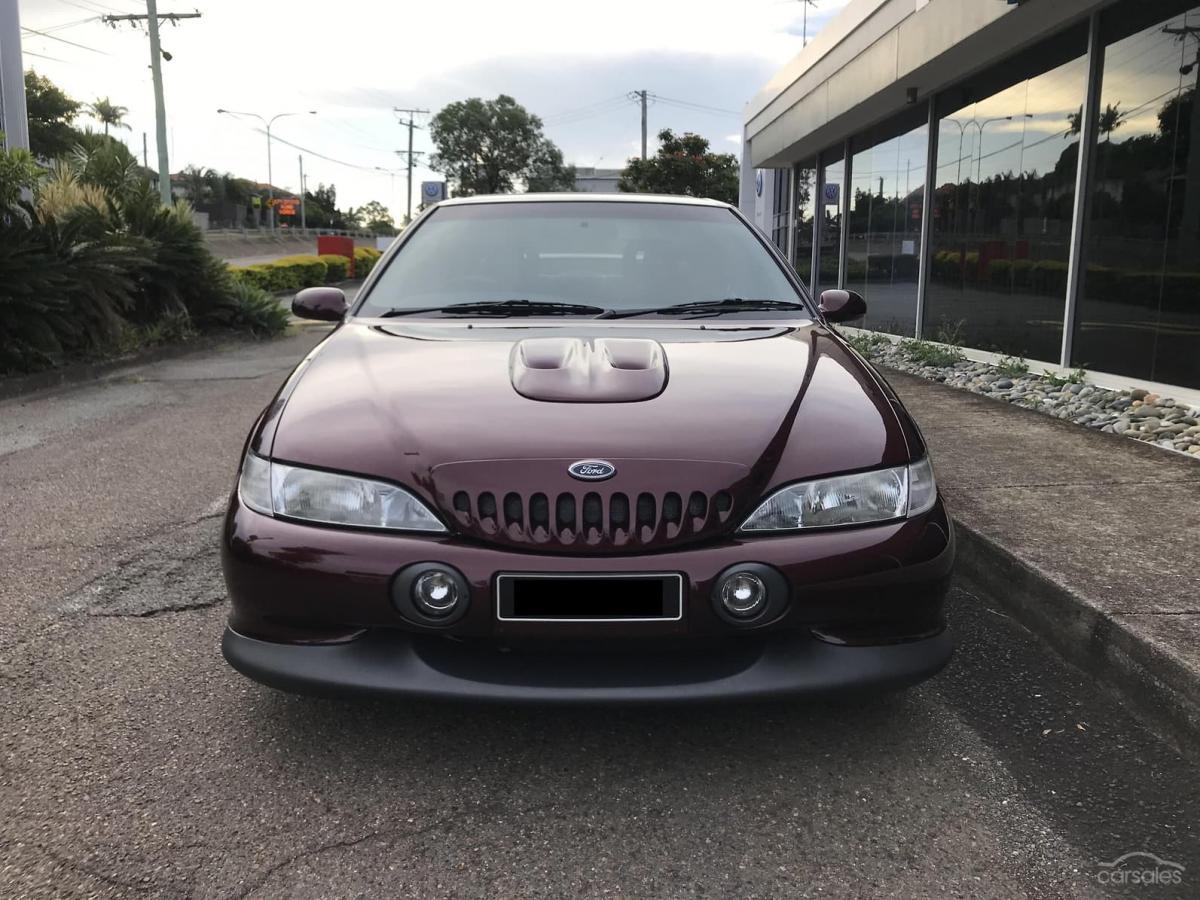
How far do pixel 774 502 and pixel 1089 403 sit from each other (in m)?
5.92

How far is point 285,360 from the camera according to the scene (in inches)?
475

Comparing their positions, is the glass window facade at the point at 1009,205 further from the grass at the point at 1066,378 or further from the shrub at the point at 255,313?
the shrub at the point at 255,313

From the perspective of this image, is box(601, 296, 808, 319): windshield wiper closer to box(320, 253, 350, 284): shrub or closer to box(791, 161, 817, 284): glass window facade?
box(791, 161, 817, 284): glass window facade

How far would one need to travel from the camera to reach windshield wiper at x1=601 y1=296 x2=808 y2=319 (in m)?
3.33

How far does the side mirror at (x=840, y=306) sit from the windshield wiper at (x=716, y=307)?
245 millimetres

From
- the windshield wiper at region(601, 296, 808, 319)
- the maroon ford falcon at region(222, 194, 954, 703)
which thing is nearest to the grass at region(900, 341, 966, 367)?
the windshield wiper at region(601, 296, 808, 319)

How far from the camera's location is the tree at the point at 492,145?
84688 mm

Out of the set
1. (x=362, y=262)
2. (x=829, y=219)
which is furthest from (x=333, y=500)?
(x=362, y=262)

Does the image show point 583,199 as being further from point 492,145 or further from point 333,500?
point 492,145

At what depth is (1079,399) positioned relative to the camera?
736cm

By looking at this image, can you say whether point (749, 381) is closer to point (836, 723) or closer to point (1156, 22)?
point (836, 723)

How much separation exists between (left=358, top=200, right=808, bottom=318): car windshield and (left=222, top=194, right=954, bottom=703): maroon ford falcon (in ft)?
2.58

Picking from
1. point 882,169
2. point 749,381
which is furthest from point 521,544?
point 882,169

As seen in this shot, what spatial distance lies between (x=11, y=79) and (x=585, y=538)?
13.8 meters
